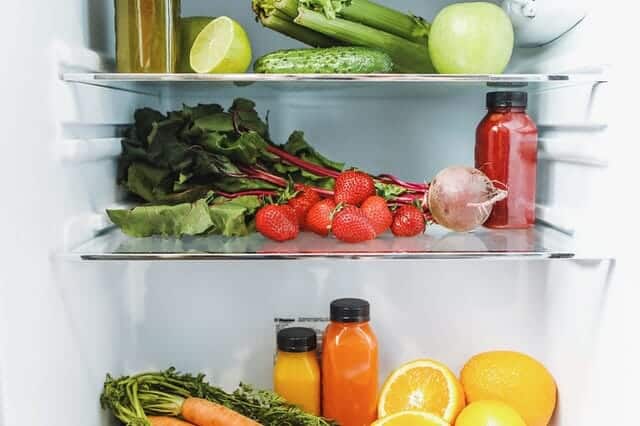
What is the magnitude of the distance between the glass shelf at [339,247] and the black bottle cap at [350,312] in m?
0.14

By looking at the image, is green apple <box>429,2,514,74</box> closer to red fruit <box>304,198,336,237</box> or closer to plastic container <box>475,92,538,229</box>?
plastic container <box>475,92,538,229</box>

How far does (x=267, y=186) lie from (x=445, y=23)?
0.43 m

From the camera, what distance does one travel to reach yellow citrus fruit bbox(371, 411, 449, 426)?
4.30 feet

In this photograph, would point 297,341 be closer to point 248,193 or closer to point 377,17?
point 248,193

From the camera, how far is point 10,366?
3.25 ft

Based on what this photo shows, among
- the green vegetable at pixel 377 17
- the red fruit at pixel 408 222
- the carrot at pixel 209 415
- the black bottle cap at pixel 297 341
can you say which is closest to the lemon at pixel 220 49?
the green vegetable at pixel 377 17

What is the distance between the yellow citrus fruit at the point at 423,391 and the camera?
4.56ft

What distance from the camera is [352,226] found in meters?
1.24

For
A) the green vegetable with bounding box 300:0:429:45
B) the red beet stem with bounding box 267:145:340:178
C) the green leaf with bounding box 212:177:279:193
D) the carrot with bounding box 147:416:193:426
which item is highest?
the green vegetable with bounding box 300:0:429:45

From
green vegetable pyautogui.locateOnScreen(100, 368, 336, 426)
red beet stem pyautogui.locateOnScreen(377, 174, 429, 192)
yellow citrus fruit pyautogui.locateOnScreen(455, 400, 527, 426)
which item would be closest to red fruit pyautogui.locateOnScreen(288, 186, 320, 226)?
red beet stem pyautogui.locateOnScreen(377, 174, 429, 192)

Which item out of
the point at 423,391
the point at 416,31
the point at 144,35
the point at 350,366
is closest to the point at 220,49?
the point at 144,35

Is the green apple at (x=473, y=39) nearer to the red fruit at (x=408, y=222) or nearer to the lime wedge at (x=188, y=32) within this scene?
the red fruit at (x=408, y=222)

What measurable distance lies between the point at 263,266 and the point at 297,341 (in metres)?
0.19

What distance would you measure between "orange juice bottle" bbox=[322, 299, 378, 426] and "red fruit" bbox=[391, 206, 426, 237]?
0.16m
